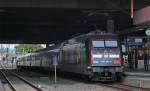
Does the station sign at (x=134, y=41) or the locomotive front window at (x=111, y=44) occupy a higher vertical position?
the station sign at (x=134, y=41)

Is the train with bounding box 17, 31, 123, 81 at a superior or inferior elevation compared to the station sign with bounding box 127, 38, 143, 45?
inferior

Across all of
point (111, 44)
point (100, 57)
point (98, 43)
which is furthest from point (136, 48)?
point (100, 57)

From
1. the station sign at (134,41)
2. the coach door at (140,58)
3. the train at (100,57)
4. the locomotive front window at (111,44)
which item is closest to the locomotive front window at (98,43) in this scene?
the train at (100,57)

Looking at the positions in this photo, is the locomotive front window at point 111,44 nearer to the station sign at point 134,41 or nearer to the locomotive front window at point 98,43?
the locomotive front window at point 98,43

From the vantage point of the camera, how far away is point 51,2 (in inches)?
1420

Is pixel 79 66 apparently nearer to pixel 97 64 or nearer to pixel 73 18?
pixel 97 64

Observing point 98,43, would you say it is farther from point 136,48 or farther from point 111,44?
point 136,48

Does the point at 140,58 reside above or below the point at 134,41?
below

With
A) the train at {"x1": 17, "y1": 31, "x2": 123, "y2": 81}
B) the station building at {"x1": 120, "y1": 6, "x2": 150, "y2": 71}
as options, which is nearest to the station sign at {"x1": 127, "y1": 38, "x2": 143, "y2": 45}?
the station building at {"x1": 120, "y1": 6, "x2": 150, "y2": 71}

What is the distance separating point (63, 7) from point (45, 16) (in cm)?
923

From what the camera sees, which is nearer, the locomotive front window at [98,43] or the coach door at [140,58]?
the locomotive front window at [98,43]

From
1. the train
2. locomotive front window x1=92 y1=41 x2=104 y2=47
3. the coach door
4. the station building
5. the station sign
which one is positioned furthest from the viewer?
the coach door

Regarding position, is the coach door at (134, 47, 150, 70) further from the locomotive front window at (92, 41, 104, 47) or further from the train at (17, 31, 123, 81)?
the locomotive front window at (92, 41, 104, 47)

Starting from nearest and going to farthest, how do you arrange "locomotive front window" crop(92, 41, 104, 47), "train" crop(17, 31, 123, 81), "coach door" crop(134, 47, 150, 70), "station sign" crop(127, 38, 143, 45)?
"train" crop(17, 31, 123, 81)
"locomotive front window" crop(92, 41, 104, 47)
"station sign" crop(127, 38, 143, 45)
"coach door" crop(134, 47, 150, 70)
